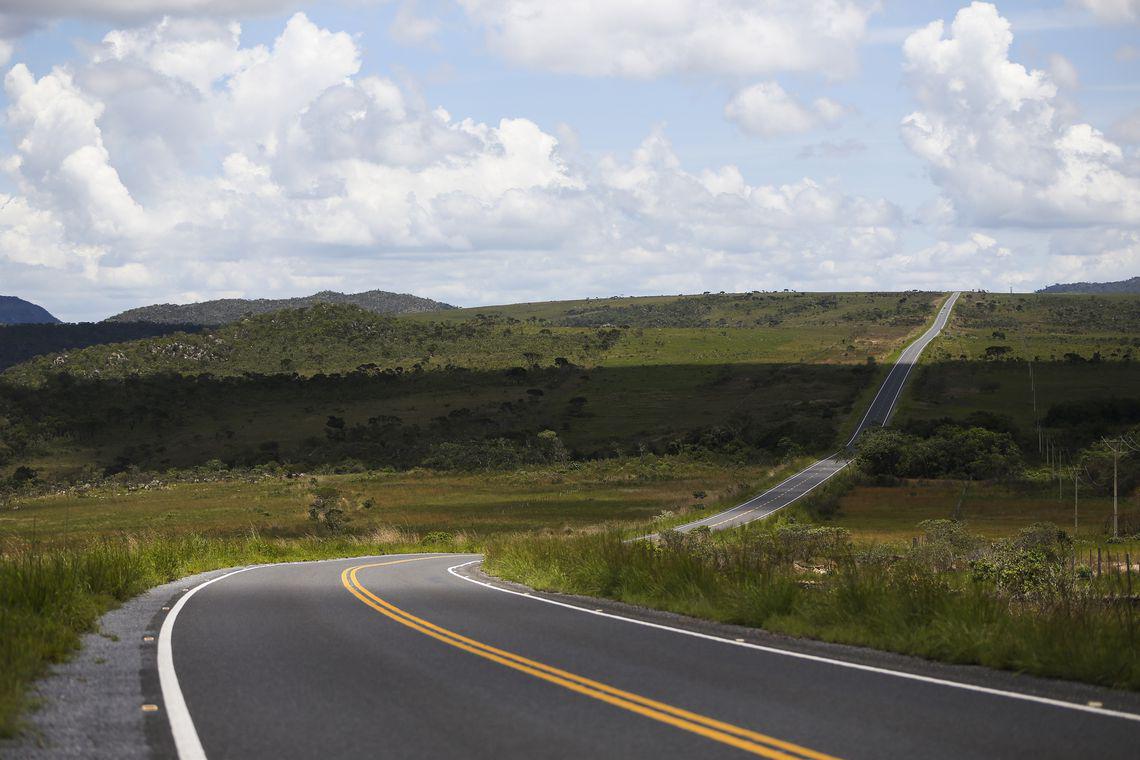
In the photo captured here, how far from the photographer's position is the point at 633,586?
62.4ft

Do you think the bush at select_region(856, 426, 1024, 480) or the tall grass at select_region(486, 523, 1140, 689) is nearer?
the tall grass at select_region(486, 523, 1140, 689)

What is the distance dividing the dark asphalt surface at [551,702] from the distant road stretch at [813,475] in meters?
38.3

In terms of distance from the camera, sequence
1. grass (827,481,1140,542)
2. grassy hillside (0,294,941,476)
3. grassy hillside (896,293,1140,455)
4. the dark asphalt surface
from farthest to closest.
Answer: grassy hillside (0,294,941,476) → grassy hillside (896,293,1140,455) → grass (827,481,1140,542) → the dark asphalt surface

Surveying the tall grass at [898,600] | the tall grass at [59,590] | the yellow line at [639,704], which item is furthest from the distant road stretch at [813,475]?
the yellow line at [639,704]

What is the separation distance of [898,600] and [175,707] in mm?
8005

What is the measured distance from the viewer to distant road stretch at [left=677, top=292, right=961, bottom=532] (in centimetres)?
6078

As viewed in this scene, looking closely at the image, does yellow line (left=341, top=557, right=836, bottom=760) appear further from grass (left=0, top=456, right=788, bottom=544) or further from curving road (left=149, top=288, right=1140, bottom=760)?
grass (left=0, top=456, right=788, bottom=544)

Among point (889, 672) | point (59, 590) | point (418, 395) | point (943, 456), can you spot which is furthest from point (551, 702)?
point (418, 395)

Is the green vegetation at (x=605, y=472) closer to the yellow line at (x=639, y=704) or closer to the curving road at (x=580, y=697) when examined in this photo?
the curving road at (x=580, y=697)

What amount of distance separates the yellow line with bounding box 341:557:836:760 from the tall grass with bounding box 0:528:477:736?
4089 mm

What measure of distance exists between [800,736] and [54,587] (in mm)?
10723

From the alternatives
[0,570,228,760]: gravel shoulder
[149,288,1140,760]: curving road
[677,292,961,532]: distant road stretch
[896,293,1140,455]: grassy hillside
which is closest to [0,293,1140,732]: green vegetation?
[0,570,228,760]: gravel shoulder

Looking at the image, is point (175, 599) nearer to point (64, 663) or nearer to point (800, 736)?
point (64, 663)

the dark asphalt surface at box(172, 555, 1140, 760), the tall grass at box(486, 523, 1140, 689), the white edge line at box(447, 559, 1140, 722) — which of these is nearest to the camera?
the dark asphalt surface at box(172, 555, 1140, 760)
